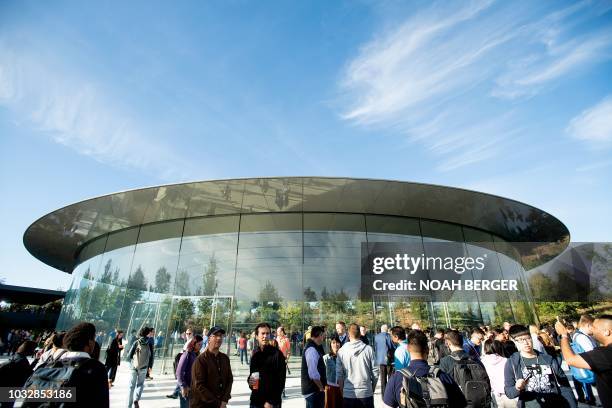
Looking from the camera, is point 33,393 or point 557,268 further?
point 557,268

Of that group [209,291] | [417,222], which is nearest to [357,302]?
[417,222]

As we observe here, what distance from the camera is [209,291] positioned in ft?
44.3

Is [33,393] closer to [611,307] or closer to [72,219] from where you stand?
[72,219]

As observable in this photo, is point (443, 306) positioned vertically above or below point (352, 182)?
below

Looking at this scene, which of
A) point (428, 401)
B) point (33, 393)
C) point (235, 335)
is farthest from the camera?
point (235, 335)

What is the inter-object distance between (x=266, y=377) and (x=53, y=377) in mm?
2466

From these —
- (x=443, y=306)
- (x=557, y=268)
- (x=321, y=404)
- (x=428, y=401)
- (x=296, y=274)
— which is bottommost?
(x=321, y=404)

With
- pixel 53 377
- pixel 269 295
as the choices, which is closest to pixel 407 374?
pixel 53 377

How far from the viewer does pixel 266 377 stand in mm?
4098

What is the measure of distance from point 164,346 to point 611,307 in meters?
34.5

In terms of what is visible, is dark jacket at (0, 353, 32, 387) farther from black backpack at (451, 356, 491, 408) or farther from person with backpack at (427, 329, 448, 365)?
person with backpack at (427, 329, 448, 365)

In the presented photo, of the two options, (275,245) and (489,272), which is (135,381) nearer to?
(275,245)

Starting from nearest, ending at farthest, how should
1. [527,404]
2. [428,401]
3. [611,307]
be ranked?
[428,401], [527,404], [611,307]

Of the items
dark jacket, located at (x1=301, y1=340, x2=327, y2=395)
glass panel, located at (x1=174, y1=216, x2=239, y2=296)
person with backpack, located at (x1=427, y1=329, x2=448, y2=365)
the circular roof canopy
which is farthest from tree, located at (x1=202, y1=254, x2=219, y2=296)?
dark jacket, located at (x1=301, y1=340, x2=327, y2=395)
